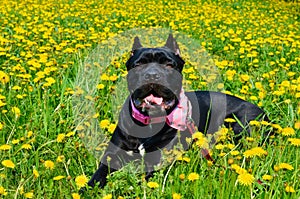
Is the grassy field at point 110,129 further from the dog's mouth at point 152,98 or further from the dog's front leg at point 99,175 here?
the dog's mouth at point 152,98

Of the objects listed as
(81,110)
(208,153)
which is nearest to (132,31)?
(81,110)

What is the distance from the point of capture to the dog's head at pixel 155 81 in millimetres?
3350

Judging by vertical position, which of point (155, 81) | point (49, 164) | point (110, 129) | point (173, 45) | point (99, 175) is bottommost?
point (99, 175)

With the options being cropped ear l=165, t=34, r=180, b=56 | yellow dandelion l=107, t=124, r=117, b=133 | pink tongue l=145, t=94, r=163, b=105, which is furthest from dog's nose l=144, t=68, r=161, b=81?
yellow dandelion l=107, t=124, r=117, b=133

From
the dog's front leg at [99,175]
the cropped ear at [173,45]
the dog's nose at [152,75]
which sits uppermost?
the cropped ear at [173,45]

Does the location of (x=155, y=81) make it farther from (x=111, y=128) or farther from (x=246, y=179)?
(x=246, y=179)

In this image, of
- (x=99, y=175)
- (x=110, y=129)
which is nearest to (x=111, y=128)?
(x=110, y=129)

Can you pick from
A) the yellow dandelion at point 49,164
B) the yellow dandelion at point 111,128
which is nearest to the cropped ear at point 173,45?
the yellow dandelion at point 111,128

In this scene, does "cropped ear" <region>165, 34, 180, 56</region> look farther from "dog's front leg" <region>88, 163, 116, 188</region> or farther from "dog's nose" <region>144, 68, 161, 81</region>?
"dog's front leg" <region>88, 163, 116, 188</region>

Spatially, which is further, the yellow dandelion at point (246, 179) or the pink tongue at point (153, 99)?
the pink tongue at point (153, 99)

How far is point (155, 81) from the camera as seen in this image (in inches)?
131

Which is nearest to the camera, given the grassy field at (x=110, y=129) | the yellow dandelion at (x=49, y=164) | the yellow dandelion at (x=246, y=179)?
the yellow dandelion at (x=246, y=179)

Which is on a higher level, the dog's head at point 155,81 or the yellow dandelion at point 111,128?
the dog's head at point 155,81

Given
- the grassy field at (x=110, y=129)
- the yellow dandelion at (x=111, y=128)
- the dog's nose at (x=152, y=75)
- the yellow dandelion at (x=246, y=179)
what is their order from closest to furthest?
1. the yellow dandelion at (x=246, y=179)
2. the grassy field at (x=110, y=129)
3. the dog's nose at (x=152, y=75)
4. the yellow dandelion at (x=111, y=128)
